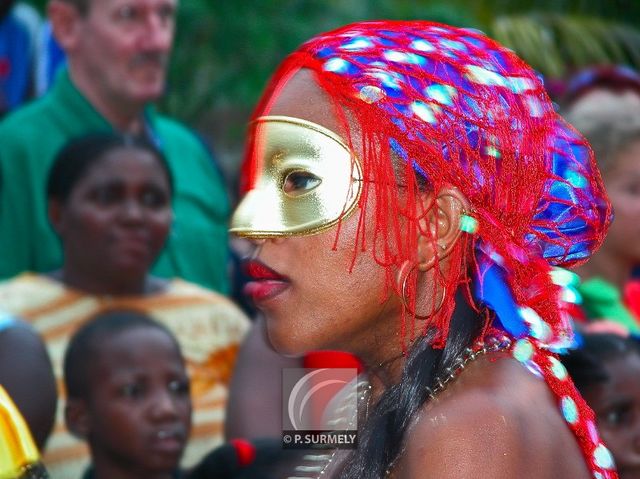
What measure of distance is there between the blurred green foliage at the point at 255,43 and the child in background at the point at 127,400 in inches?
110

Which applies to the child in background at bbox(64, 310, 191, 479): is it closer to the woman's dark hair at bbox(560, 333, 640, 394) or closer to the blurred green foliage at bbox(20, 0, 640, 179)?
the woman's dark hair at bbox(560, 333, 640, 394)

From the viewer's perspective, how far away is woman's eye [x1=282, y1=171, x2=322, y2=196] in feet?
6.64

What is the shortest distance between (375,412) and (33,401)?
1225 mm

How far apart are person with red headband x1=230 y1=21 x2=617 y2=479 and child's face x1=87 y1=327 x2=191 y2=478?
150 cm

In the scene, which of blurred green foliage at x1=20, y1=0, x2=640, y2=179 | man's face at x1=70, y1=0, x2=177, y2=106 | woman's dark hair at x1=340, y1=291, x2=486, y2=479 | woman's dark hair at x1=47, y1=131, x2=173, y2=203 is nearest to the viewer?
woman's dark hair at x1=340, y1=291, x2=486, y2=479

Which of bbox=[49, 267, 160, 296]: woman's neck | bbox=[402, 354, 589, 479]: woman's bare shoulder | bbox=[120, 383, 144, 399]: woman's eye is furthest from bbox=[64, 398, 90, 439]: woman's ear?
bbox=[402, 354, 589, 479]: woman's bare shoulder

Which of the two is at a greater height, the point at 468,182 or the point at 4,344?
the point at 468,182

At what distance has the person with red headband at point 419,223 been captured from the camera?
6.47 feet

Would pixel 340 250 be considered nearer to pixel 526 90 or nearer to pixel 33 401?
pixel 526 90

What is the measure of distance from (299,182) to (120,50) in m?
2.79

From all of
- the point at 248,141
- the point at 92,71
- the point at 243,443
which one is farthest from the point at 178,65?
the point at 248,141

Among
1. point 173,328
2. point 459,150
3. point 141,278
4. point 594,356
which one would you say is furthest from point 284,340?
point 141,278

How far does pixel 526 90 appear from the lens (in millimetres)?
2084

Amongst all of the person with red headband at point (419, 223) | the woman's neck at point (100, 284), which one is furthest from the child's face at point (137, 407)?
the person with red headband at point (419, 223)
